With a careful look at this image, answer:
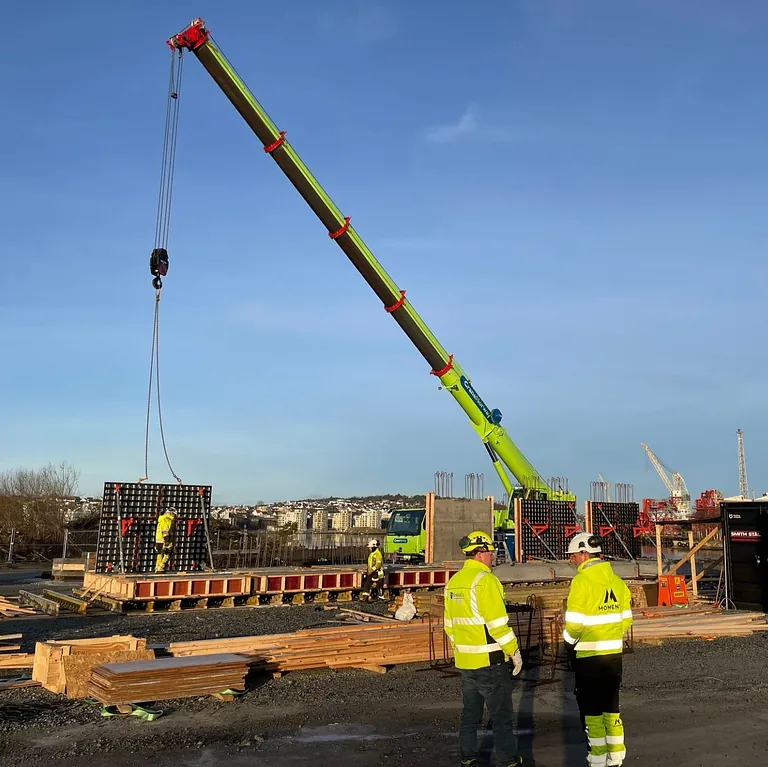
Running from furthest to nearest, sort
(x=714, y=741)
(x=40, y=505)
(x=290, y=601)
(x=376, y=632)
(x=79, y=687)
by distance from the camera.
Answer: (x=40, y=505), (x=290, y=601), (x=376, y=632), (x=79, y=687), (x=714, y=741)

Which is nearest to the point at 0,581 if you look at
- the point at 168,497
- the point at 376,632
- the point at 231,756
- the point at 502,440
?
the point at 168,497

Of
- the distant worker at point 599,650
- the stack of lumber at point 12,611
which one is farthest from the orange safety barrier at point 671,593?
the stack of lumber at point 12,611

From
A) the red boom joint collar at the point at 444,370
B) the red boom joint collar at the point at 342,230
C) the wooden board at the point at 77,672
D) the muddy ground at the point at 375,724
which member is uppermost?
the red boom joint collar at the point at 342,230

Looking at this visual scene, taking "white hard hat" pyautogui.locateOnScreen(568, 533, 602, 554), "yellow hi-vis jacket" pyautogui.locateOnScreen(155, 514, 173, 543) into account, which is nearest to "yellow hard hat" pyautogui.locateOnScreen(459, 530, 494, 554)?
"white hard hat" pyautogui.locateOnScreen(568, 533, 602, 554)

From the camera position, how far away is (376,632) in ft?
37.0

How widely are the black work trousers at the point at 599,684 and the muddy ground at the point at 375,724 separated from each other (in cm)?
113

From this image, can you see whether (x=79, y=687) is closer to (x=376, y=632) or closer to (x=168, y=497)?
(x=376, y=632)

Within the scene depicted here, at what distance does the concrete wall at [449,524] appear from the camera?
25000 mm

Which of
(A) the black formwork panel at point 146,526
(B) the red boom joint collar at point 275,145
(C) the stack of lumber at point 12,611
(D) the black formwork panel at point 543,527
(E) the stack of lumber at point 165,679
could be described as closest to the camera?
(E) the stack of lumber at point 165,679

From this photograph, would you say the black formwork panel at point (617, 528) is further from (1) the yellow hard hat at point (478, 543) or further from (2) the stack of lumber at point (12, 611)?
(1) the yellow hard hat at point (478, 543)

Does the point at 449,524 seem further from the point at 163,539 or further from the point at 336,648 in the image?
the point at 336,648

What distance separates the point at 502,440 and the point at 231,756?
20.9 meters

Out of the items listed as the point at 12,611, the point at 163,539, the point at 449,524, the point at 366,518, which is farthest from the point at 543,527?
the point at 366,518

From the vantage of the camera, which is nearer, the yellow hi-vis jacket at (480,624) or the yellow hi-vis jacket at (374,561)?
the yellow hi-vis jacket at (480,624)
